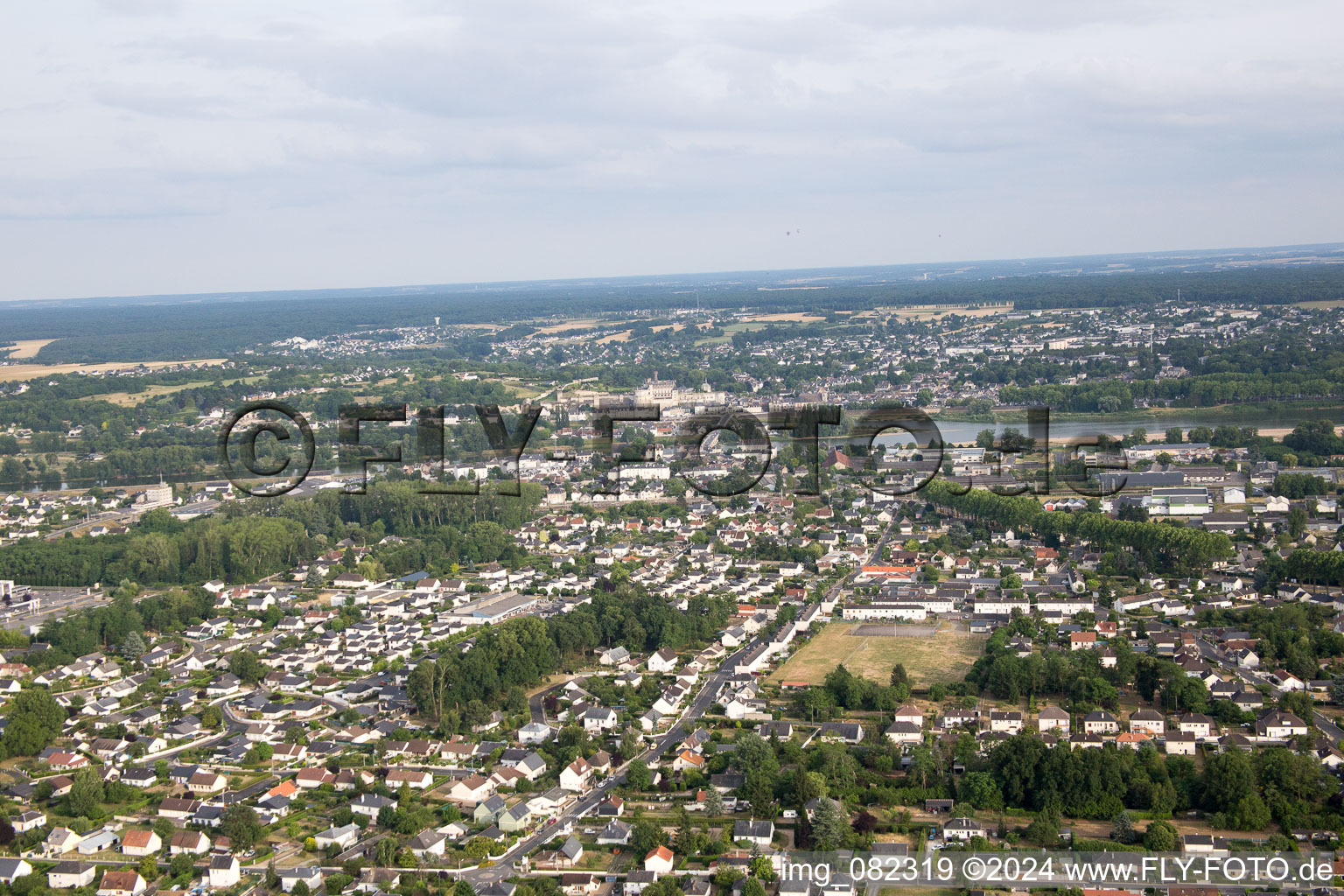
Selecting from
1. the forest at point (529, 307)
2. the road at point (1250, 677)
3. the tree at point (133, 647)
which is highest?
the forest at point (529, 307)

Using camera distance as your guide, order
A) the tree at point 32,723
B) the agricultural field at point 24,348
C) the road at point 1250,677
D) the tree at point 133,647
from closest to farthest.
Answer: the road at point 1250,677 → the tree at point 32,723 → the tree at point 133,647 → the agricultural field at point 24,348

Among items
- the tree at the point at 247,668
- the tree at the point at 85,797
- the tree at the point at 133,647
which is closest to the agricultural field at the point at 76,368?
the tree at the point at 133,647

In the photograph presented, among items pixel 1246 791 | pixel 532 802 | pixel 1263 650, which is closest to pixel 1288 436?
pixel 1263 650

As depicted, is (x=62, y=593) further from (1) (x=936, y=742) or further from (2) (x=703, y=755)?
(1) (x=936, y=742)

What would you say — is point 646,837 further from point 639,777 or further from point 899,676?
point 899,676

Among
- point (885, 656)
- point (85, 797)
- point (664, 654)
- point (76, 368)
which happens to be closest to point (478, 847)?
point (85, 797)

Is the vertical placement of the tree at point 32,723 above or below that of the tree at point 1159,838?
above

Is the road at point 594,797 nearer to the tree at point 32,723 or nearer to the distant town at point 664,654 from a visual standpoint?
the distant town at point 664,654

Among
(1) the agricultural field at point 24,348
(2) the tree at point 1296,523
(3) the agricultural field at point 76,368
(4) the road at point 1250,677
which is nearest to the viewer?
(4) the road at point 1250,677
